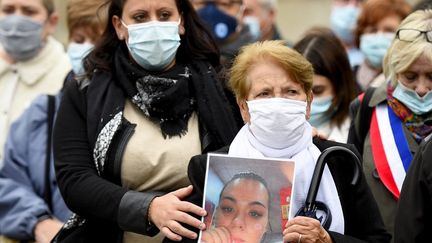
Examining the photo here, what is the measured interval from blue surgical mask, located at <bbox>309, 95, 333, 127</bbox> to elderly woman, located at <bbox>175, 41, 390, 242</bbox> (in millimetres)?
1656

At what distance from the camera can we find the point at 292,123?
14.6 feet

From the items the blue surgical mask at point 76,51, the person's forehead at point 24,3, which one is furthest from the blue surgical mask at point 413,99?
the person's forehead at point 24,3

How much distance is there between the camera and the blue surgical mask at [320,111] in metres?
6.30

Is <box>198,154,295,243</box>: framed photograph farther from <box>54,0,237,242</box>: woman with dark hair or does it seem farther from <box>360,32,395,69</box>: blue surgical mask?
<box>360,32,395,69</box>: blue surgical mask

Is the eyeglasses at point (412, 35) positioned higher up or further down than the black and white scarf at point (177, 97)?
higher up

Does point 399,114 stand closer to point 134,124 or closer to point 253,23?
point 134,124

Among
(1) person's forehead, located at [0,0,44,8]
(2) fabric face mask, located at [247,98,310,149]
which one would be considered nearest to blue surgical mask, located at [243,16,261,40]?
(1) person's forehead, located at [0,0,44,8]

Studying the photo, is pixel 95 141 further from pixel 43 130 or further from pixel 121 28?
pixel 43 130

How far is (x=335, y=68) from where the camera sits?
253 inches

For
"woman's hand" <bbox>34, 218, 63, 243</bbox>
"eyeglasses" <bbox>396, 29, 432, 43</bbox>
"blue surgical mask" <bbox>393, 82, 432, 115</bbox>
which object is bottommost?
"woman's hand" <bbox>34, 218, 63, 243</bbox>

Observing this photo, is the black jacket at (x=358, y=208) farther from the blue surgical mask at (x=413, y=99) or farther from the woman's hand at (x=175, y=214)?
the blue surgical mask at (x=413, y=99)

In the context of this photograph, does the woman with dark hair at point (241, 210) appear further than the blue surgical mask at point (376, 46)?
No

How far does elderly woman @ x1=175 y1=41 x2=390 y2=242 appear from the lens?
444 cm

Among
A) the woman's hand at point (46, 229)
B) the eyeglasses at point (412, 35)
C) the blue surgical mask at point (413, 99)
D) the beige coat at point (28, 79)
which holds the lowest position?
the woman's hand at point (46, 229)
